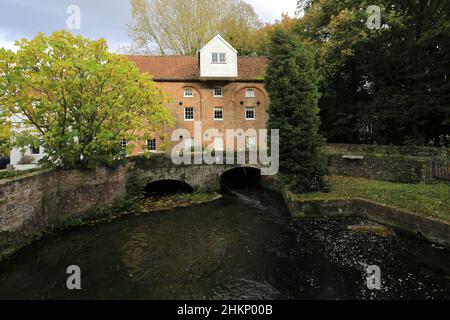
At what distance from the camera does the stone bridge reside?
55.7 feet

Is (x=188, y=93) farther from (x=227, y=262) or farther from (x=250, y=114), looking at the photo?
(x=227, y=262)


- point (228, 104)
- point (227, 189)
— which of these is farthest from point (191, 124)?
point (227, 189)

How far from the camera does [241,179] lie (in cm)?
2408

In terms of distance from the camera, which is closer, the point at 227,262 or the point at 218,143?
the point at 227,262

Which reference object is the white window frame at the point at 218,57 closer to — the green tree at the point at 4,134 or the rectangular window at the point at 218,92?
the rectangular window at the point at 218,92

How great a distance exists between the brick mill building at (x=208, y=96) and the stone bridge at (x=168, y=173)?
8207mm

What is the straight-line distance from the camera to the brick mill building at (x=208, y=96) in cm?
2670

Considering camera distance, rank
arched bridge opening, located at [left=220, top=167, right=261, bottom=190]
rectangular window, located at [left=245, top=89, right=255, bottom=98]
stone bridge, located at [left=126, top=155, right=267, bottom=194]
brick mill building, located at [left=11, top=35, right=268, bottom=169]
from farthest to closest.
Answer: rectangular window, located at [left=245, top=89, right=255, bottom=98], brick mill building, located at [left=11, top=35, right=268, bottom=169], arched bridge opening, located at [left=220, top=167, right=261, bottom=190], stone bridge, located at [left=126, top=155, right=267, bottom=194]

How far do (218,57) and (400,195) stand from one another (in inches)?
742

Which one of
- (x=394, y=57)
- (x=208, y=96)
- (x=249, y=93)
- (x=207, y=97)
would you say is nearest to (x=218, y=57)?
(x=208, y=96)

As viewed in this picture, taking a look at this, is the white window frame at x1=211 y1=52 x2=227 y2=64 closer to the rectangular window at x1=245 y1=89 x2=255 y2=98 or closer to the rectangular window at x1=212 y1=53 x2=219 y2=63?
the rectangular window at x1=212 y1=53 x2=219 y2=63

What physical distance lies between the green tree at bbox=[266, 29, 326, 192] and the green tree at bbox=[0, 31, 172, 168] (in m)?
6.41

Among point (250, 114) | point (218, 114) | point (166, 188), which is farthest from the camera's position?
point (250, 114)

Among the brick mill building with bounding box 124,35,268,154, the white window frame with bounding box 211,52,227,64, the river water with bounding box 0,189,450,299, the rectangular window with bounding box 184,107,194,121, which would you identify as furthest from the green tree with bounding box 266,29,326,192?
the rectangular window with bounding box 184,107,194,121
